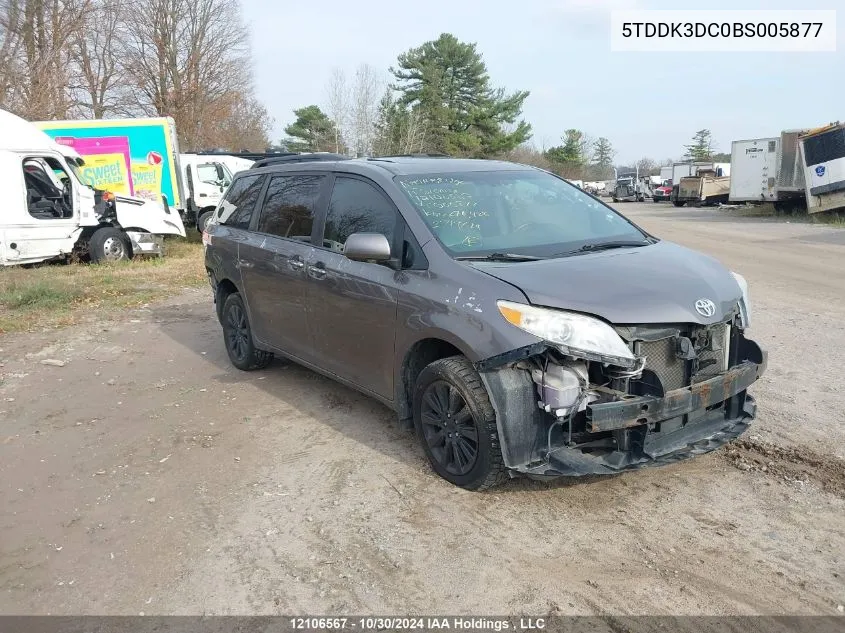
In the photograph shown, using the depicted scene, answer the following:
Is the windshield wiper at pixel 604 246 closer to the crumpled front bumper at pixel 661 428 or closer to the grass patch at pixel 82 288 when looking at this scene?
the crumpled front bumper at pixel 661 428

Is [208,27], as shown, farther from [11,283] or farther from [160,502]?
[160,502]

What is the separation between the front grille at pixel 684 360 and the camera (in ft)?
11.6

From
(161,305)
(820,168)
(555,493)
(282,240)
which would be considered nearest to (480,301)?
(555,493)

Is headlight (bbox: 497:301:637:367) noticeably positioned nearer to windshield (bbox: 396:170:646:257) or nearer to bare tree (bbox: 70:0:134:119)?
windshield (bbox: 396:170:646:257)

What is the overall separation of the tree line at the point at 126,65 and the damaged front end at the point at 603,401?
2266cm

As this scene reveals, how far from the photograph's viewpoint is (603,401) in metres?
3.48

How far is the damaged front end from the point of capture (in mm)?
3430

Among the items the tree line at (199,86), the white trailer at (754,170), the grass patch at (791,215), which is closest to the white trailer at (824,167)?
the grass patch at (791,215)

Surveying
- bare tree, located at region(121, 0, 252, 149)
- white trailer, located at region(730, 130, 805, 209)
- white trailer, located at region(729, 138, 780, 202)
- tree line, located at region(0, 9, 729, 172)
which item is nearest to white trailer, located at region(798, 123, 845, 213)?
white trailer, located at region(730, 130, 805, 209)

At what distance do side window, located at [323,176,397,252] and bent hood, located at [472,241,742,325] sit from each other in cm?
83

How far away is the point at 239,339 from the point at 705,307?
427cm

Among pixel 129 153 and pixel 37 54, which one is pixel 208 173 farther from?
pixel 37 54

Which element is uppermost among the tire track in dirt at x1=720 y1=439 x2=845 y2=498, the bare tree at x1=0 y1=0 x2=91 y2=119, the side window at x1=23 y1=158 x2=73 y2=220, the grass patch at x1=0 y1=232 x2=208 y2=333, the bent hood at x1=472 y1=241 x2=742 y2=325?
the bare tree at x1=0 y1=0 x2=91 y2=119

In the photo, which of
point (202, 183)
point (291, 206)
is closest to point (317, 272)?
point (291, 206)
